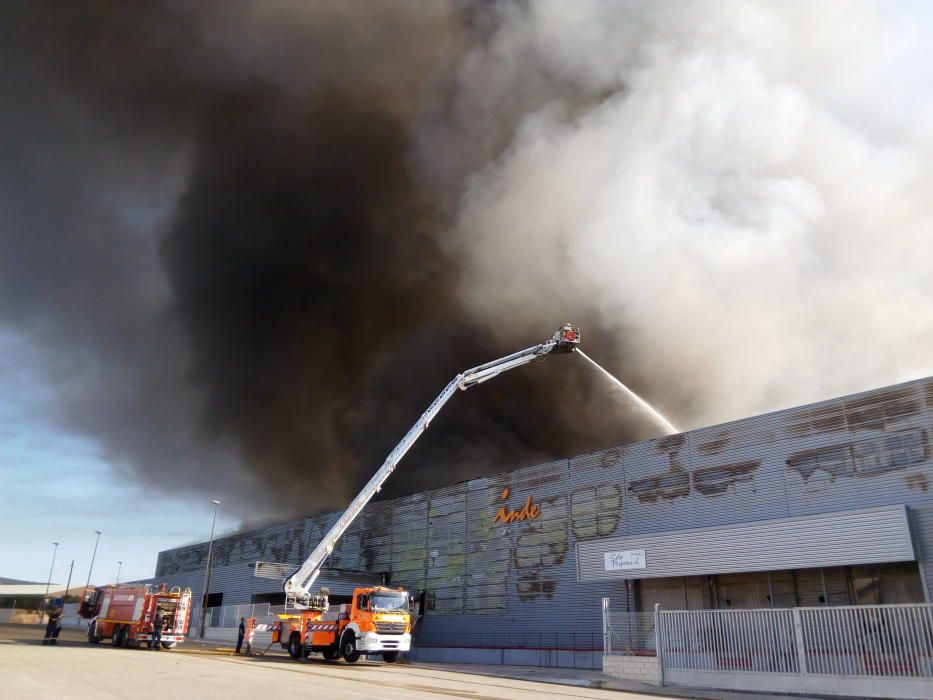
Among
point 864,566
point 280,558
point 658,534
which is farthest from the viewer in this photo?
point 280,558

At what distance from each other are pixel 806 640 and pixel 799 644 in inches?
8.3

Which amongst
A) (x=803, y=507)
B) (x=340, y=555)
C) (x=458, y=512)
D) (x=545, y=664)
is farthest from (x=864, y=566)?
(x=340, y=555)

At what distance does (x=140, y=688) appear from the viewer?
12906mm

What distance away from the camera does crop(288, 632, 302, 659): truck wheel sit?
26547mm

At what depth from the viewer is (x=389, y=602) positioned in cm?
2502

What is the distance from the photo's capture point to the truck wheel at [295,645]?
26.5 m

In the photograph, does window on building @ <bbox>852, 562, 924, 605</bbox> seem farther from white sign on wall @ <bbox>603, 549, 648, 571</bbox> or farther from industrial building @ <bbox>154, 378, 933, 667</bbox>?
white sign on wall @ <bbox>603, 549, 648, 571</bbox>

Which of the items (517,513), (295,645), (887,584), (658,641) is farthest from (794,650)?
(295,645)

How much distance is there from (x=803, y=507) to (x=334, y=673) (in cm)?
1734

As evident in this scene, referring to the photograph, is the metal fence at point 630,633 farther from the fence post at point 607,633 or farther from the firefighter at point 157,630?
the firefighter at point 157,630

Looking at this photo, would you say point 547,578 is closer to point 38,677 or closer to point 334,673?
point 334,673

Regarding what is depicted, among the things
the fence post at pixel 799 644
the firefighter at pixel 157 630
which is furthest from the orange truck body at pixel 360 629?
the fence post at pixel 799 644

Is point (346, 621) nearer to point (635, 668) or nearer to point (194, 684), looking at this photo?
point (635, 668)

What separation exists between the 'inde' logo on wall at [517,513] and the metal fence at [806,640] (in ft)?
43.5
